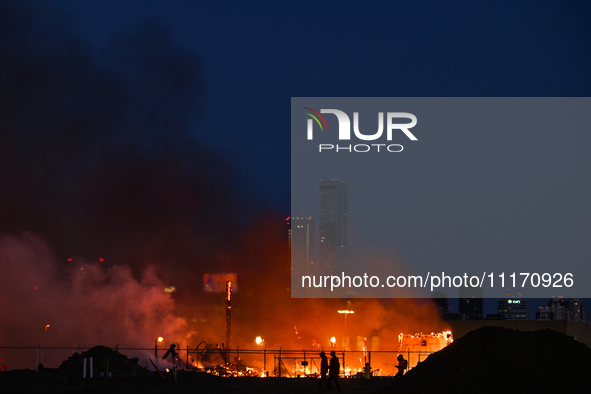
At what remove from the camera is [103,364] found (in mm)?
32094

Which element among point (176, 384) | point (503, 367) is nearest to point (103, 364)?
point (176, 384)

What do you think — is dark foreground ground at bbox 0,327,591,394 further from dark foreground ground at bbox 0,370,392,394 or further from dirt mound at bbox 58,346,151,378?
dirt mound at bbox 58,346,151,378

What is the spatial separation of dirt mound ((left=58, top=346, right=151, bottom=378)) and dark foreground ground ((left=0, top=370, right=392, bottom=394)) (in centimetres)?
289

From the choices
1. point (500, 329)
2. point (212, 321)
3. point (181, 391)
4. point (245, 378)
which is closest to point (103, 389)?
point (181, 391)

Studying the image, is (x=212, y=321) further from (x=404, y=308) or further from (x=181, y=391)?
(x=181, y=391)

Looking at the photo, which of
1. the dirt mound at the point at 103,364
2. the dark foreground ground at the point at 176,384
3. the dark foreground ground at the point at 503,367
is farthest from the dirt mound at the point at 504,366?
the dirt mound at the point at 103,364

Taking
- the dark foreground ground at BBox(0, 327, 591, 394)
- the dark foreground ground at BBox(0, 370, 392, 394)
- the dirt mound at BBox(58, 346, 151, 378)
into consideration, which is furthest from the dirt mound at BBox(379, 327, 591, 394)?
the dirt mound at BBox(58, 346, 151, 378)

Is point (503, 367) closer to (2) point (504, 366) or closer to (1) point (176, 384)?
(2) point (504, 366)

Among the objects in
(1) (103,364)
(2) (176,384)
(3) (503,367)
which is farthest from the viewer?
(1) (103,364)

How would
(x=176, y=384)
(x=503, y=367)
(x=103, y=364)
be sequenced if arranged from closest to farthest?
(x=503, y=367) → (x=176, y=384) → (x=103, y=364)

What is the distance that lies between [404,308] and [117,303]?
3620 cm

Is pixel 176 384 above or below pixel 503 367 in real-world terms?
below

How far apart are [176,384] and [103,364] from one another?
24.1 feet

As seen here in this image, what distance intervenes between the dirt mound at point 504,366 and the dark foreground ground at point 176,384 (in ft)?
24.7
